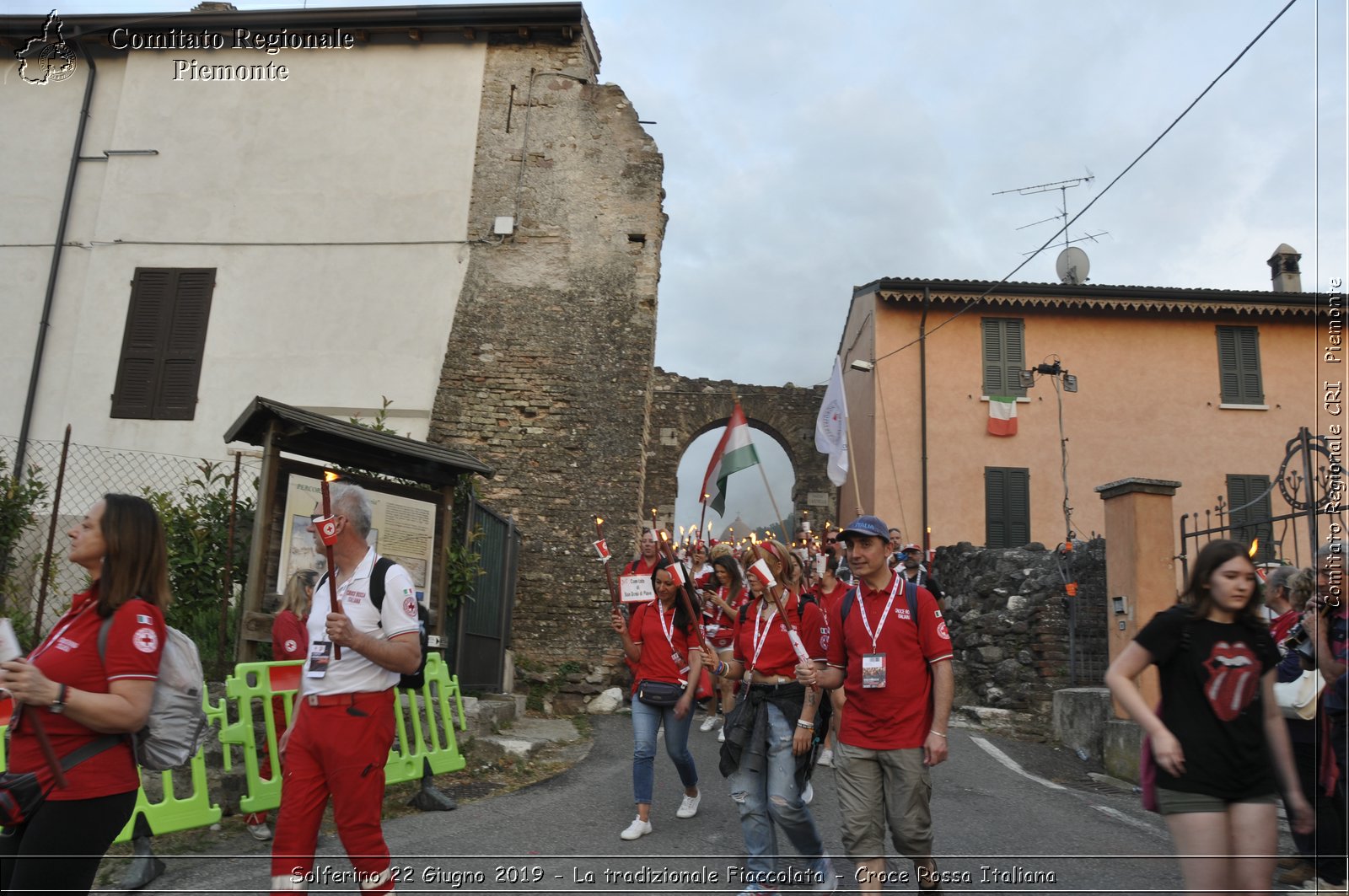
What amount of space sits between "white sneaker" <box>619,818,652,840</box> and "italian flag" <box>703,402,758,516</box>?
4.07 metres

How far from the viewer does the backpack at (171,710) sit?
3.17 meters

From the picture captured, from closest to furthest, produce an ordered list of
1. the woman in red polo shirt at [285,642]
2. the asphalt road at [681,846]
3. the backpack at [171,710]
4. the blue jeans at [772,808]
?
the backpack at [171,710], the blue jeans at [772,808], the asphalt road at [681,846], the woman in red polo shirt at [285,642]

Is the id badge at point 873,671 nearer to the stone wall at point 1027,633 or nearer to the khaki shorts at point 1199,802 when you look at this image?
the khaki shorts at point 1199,802

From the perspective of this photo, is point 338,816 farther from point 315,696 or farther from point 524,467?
point 524,467

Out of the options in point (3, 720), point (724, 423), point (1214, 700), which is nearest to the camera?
point (1214, 700)

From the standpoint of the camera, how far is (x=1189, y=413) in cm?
2125

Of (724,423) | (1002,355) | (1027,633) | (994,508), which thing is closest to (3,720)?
(1027,633)

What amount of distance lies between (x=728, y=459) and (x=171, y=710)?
7.91 metres

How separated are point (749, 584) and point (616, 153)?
36.1ft

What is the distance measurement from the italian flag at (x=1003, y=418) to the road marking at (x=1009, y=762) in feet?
35.9

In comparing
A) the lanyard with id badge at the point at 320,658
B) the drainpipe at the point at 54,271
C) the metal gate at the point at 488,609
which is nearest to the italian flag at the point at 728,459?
the metal gate at the point at 488,609

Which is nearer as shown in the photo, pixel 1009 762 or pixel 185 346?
pixel 1009 762

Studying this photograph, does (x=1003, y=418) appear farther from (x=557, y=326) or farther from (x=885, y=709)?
(x=885, y=709)

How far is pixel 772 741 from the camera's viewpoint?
5.21 m
